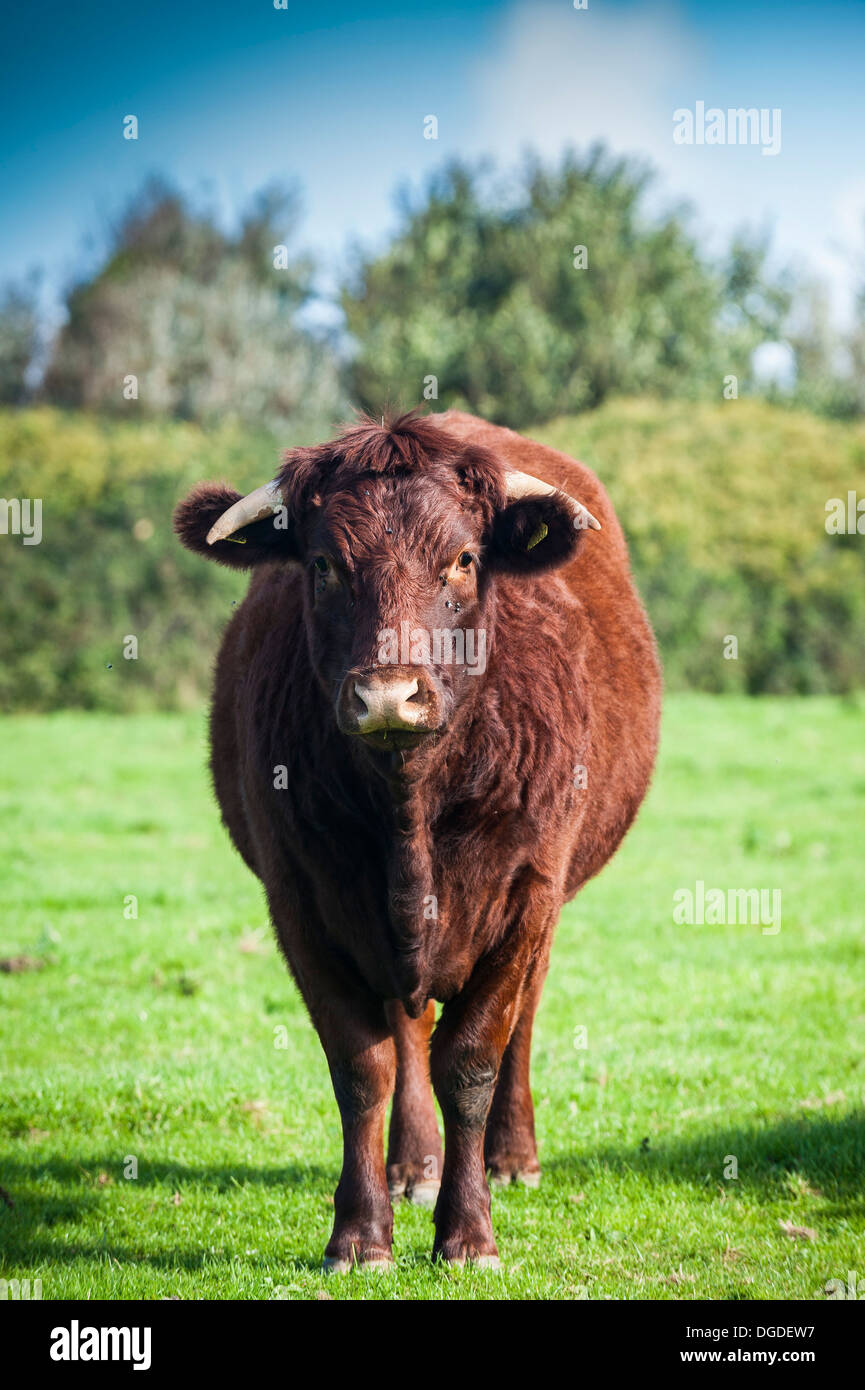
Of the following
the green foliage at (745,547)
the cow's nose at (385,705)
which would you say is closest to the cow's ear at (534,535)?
the cow's nose at (385,705)

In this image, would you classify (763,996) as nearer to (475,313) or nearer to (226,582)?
(226,582)

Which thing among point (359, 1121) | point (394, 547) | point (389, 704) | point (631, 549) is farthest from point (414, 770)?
point (631, 549)

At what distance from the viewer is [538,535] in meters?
4.75

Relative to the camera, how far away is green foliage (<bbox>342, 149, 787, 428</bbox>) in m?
38.9

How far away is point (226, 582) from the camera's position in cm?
2227

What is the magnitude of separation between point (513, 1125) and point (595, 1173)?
0.38m

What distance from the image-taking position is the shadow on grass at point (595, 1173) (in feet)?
17.1

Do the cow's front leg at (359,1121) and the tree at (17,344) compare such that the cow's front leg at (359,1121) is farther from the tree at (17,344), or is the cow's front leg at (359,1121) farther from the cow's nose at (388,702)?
the tree at (17,344)

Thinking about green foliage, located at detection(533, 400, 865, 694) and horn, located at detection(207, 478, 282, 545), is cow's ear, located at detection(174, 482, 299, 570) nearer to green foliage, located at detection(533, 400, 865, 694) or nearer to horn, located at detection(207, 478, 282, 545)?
horn, located at detection(207, 478, 282, 545)

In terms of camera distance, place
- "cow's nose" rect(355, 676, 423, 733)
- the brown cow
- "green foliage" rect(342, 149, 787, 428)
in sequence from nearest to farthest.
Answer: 1. "cow's nose" rect(355, 676, 423, 733)
2. the brown cow
3. "green foliage" rect(342, 149, 787, 428)

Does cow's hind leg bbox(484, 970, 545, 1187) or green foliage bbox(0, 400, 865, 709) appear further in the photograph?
green foliage bbox(0, 400, 865, 709)

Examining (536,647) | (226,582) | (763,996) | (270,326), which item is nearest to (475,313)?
(270,326)

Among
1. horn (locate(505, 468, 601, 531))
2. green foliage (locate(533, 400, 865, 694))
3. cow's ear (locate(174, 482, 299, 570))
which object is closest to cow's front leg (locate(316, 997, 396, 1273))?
cow's ear (locate(174, 482, 299, 570))

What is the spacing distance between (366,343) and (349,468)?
37.9 m
